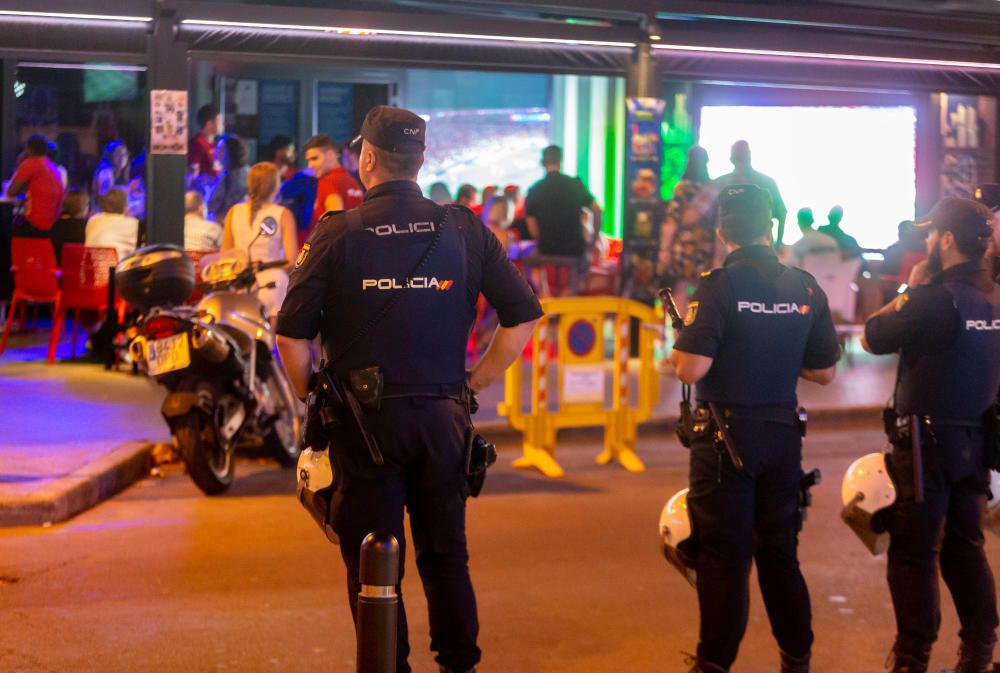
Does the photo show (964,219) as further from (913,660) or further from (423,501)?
(423,501)

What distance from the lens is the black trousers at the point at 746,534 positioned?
479 cm

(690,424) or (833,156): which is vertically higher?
(833,156)

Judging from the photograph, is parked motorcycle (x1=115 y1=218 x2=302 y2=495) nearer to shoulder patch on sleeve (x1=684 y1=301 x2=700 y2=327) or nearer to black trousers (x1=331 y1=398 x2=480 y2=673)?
black trousers (x1=331 y1=398 x2=480 y2=673)

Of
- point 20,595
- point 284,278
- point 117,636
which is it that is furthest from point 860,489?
point 284,278

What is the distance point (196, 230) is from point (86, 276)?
1131mm

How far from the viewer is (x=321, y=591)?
643 cm

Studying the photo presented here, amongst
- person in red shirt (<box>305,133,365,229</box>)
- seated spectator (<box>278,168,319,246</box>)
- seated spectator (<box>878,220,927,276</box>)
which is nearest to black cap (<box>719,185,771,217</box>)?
person in red shirt (<box>305,133,365,229</box>)

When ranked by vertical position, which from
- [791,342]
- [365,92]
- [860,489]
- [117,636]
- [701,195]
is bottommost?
[117,636]

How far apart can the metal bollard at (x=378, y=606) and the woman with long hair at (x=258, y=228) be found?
602 cm

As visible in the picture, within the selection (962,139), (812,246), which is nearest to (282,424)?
(812,246)

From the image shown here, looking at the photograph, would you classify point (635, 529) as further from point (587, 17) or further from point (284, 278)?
point (587, 17)

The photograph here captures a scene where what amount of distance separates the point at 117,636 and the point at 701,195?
9455mm

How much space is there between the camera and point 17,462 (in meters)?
8.67

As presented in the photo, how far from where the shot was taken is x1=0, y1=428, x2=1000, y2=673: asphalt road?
18.3 ft
